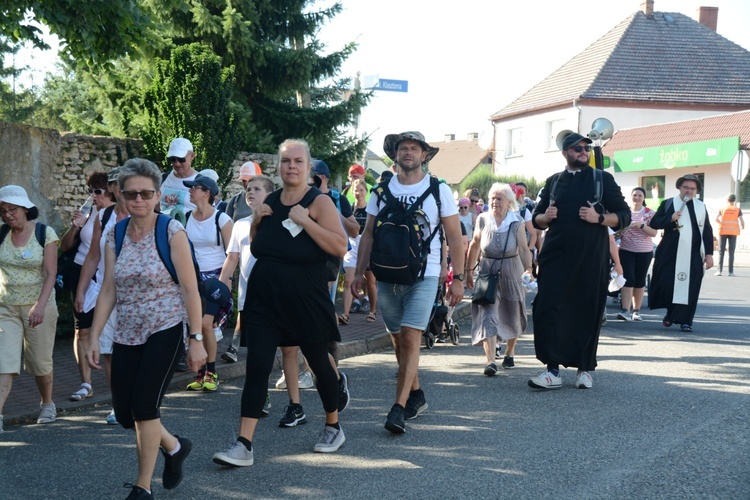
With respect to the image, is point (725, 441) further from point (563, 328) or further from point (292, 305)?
point (292, 305)

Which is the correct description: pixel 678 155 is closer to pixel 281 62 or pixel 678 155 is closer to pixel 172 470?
pixel 281 62

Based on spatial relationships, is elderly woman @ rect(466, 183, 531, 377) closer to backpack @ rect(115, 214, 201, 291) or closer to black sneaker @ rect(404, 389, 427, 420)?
black sneaker @ rect(404, 389, 427, 420)

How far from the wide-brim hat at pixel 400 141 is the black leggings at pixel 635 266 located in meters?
7.54

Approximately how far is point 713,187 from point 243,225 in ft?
117

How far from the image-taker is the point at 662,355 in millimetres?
9961

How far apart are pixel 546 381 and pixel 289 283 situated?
3234mm

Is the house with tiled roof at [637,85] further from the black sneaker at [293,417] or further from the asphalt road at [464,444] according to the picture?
the black sneaker at [293,417]

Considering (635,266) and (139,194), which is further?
(635,266)

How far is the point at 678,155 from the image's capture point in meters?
40.2

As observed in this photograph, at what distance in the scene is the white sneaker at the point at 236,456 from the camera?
17.2 ft

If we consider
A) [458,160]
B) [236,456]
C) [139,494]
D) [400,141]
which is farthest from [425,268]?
[458,160]

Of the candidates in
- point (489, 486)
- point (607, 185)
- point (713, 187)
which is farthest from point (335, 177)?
point (713, 187)

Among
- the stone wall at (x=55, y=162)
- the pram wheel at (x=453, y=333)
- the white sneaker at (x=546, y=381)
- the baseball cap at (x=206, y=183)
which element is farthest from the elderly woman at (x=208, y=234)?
the stone wall at (x=55, y=162)

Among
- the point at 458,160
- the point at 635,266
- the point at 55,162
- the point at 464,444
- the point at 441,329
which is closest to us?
the point at 464,444
